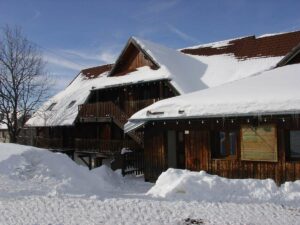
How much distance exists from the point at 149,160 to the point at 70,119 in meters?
Result: 11.3

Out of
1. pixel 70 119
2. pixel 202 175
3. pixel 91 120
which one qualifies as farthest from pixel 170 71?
pixel 202 175

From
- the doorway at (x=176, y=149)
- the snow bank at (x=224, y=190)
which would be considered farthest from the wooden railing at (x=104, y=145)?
the snow bank at (x=224, y=190)

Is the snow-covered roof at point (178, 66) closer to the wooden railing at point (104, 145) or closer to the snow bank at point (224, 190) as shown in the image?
the wooden railing at point (104, 145)

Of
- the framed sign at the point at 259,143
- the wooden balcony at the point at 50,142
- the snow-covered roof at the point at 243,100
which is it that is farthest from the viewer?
the wooden balcony at the point at 50,142

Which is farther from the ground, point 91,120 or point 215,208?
point 91,120

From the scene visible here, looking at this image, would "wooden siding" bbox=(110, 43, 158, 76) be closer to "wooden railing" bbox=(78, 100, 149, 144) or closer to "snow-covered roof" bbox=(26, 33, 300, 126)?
"snow-covered roof" bbox=(26, 33, 300, 126)

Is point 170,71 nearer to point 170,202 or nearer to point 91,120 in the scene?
point 91,120

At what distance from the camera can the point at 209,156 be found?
15.2m

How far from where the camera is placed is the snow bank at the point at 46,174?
474 inches

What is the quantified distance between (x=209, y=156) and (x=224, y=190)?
451cm

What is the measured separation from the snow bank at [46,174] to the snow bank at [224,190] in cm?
Result: 243

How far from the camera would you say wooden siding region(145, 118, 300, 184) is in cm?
1327

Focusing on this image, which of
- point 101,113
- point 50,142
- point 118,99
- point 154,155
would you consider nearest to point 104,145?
point 101,113

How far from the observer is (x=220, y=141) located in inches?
→ 620
